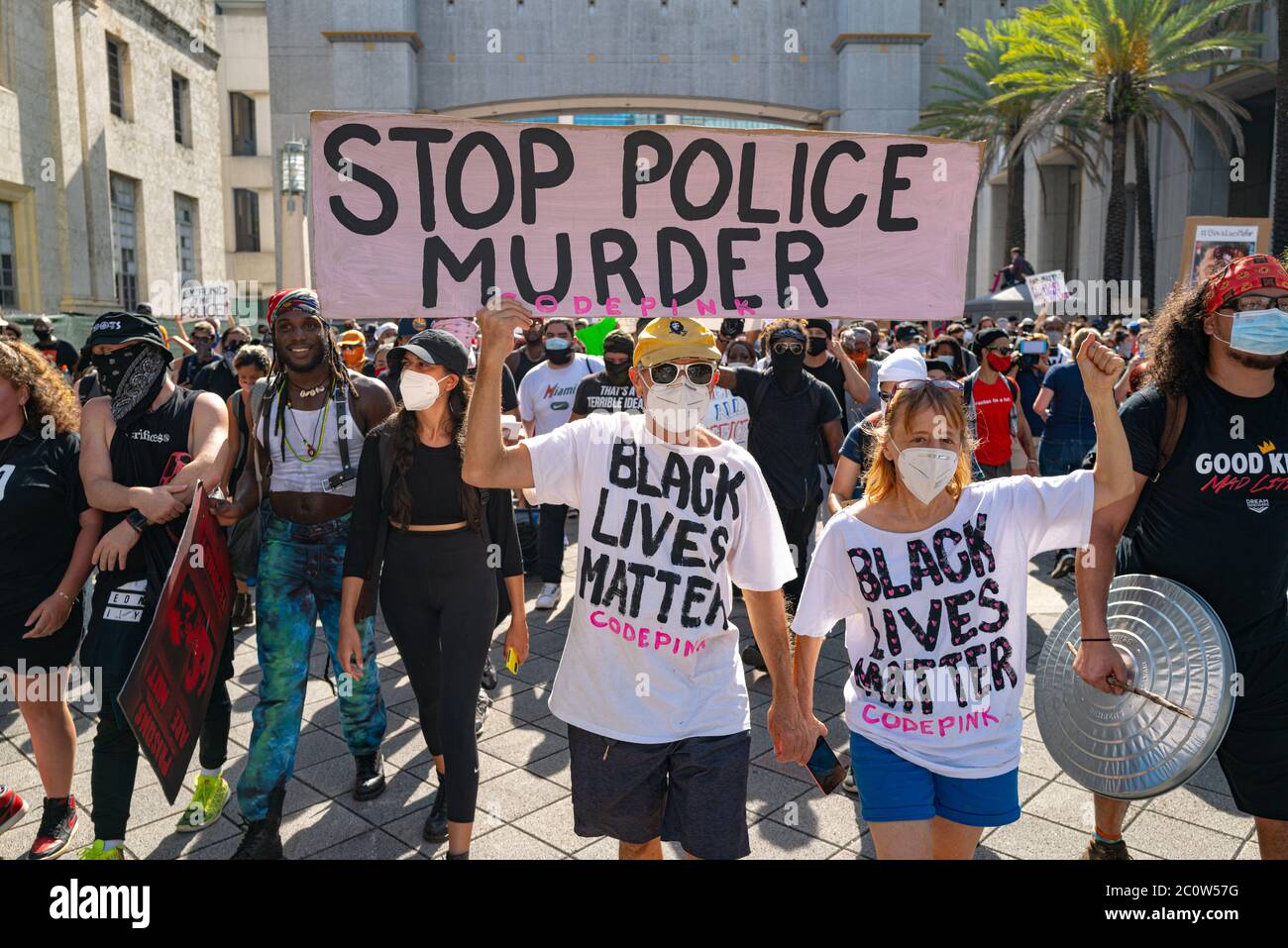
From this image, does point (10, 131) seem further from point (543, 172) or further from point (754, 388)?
point (543, 172)

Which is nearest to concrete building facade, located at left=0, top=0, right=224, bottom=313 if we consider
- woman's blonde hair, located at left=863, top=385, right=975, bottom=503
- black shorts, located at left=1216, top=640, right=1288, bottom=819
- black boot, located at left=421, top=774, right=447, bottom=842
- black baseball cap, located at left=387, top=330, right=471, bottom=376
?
black baseball cap, located at left=387, top=330, right=471, bottom=376

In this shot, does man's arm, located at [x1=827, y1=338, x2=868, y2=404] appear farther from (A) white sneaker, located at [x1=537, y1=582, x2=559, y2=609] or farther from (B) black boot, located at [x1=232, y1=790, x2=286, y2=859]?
(B) black boot, located at [x1=232, y1=790, x2=286, y2=859]

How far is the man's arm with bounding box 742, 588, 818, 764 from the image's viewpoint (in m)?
3.03

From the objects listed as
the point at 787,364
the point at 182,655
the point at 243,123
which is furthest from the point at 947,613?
Result: the point at 243,123

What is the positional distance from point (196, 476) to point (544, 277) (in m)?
1.65

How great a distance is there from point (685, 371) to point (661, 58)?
29252mm

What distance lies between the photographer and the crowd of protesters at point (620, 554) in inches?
116

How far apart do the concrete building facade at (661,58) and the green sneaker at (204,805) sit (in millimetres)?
27485

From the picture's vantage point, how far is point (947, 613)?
288cm

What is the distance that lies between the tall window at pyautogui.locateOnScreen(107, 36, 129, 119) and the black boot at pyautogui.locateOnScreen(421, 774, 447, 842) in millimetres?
31325

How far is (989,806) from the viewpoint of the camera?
2848mm

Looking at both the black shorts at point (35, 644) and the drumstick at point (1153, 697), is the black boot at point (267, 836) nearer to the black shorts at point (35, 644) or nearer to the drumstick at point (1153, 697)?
the black shorts at point (35, 644)

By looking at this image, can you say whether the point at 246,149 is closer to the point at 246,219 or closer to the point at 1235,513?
the point at 246,219
